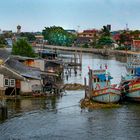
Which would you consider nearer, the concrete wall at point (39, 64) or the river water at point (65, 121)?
the river water at point (65, 121)

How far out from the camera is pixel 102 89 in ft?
161

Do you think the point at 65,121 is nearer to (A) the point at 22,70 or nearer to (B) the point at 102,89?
(B) the point at 102,89

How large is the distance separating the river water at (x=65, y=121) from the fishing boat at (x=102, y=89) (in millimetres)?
1344

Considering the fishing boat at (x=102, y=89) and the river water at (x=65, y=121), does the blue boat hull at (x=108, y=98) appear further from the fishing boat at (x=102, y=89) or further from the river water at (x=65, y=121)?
the river water at (x=65, y=121)

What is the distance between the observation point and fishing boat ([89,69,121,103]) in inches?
1911

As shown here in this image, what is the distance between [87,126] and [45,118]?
14.8 feet

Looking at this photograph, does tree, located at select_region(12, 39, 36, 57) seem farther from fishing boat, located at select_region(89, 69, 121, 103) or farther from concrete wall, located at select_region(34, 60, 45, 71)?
fishing boat, located at select_region(89, 69, 121, 103)

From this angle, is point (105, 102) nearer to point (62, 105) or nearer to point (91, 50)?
point (62, 105)

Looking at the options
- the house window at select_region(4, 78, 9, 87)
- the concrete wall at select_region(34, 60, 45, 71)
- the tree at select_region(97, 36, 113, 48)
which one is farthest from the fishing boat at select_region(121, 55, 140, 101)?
the tree at select_region(97, 36, 113, 48)

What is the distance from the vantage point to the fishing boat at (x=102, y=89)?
48531mm

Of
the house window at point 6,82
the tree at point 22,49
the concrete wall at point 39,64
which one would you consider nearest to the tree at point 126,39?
the tree at point 22,49

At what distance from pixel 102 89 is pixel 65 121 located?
9.19 meters

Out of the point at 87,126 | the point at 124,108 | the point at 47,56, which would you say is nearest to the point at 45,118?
the point at 87,126

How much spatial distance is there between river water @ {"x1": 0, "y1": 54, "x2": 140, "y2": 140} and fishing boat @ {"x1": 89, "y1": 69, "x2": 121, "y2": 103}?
1.34 m
